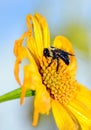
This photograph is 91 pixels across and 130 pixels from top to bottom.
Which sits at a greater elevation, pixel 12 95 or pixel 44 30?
pixel 44 30

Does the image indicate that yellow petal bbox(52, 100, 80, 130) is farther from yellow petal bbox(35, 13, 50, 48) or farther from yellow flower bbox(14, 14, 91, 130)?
→ yellow petal bbox(35, 13, 50, 48)

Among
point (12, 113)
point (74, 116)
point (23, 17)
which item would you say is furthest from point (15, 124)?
point (23, 17)

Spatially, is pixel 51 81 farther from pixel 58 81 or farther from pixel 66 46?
pixel 66 46

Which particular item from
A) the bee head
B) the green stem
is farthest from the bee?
the green stem

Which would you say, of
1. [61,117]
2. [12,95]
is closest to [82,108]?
[61,117]

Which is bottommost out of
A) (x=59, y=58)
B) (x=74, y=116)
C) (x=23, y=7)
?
(x=74, y=116)

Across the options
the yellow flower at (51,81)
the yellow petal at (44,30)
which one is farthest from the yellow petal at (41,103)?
the yellow petal at (44,30)

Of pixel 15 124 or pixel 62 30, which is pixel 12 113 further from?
pixel 62 30
